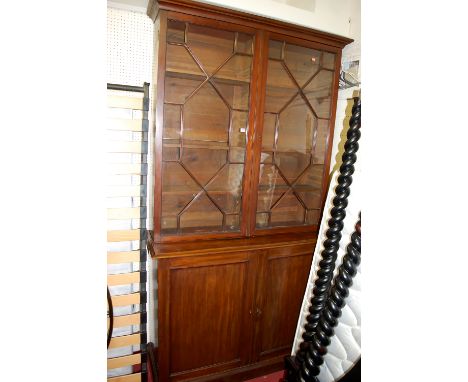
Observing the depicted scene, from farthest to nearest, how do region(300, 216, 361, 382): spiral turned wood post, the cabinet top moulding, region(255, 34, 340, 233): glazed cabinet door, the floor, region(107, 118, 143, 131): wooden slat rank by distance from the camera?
the floor → region(255, 34, 340, 233): glazed cabinet door → region(107, 118, 143, 131): wooden slat → the cabinet top moulding → region(300, 216, 361, 382): spiral turned wood post

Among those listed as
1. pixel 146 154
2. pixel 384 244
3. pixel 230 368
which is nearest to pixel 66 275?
pixel 384 244

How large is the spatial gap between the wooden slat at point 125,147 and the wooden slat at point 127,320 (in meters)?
1.01

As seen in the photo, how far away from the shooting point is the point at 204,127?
169 centimetres

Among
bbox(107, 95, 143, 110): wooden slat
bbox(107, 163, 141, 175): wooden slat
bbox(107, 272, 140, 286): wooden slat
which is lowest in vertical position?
bbox(107, 272, 140, 286): wooden slat

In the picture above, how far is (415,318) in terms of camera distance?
25 centimetres

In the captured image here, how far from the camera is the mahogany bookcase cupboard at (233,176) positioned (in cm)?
154

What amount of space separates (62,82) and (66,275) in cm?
21

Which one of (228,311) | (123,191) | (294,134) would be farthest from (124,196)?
(294,134)

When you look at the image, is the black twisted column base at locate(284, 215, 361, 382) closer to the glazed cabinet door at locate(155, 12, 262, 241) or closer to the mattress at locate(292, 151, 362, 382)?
the mattress at locate(292, 151, 362, 382)

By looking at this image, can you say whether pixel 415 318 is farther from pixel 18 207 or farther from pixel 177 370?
pixel 177 370

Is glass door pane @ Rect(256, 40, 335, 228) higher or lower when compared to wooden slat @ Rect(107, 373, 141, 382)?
→ higher

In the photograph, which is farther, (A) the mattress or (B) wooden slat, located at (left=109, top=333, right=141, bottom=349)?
(B) wooden slat, located at (left=109, top=333, right=141, bottom=349)

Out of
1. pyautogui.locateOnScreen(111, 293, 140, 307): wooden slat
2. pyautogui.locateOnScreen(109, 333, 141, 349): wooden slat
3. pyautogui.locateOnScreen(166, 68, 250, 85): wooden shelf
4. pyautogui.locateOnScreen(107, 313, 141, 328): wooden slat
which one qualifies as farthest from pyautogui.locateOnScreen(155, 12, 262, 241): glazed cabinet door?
pyautogui.locateOnScreen(109, 333, 141, 349): wooden slat

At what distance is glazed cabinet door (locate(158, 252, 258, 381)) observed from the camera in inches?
61.8
